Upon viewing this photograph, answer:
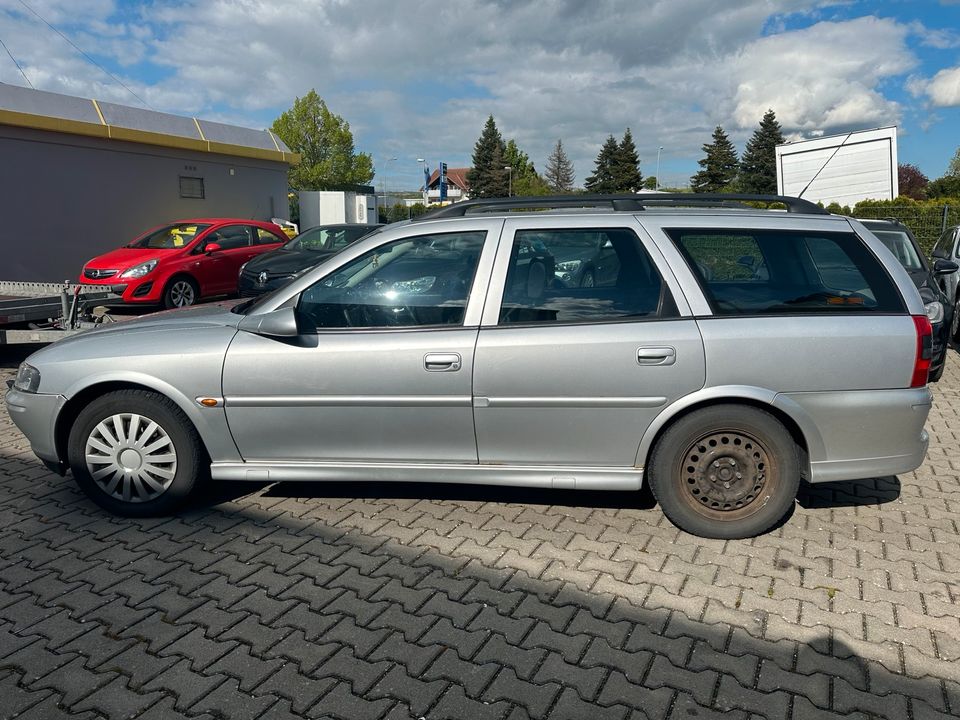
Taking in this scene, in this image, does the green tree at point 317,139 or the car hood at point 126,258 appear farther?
the green tree at point 317,139

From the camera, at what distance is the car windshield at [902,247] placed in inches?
345

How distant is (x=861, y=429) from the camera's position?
373 cm

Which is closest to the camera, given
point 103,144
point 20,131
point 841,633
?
point 841,633

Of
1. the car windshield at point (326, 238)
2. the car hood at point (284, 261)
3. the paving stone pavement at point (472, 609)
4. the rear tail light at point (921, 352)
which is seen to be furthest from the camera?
the car windshield at point (326, 238)

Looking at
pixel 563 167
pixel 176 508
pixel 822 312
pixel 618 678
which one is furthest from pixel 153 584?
pixel 563 167

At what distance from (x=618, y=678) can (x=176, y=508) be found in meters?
2.70

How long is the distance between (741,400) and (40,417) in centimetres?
380

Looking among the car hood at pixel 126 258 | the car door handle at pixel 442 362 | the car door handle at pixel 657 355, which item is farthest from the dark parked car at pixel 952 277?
the car hood at pixel 126 258

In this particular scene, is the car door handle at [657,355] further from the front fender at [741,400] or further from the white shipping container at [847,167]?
the white shipping container at [847,167]

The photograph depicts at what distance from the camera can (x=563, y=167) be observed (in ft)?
381

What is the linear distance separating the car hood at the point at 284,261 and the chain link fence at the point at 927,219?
13.8 m

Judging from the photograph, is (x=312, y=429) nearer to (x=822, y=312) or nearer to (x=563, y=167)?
(x=822, y=312)

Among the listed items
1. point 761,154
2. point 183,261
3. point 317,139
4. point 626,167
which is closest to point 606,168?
point 626,167

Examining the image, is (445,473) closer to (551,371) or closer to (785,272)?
(551,371)
